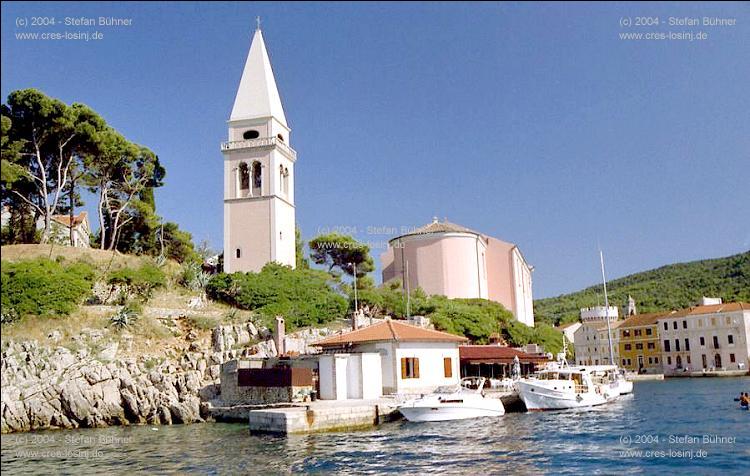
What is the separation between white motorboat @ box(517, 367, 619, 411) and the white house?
3.35 meters

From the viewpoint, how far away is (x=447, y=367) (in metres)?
29.2

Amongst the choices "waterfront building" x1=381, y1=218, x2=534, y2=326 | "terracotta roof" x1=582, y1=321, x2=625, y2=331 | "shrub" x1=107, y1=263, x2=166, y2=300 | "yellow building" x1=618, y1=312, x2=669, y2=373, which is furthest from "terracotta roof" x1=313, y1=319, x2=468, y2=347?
"terracotta roof" x1=582, y1=321, x2=625, y2=331

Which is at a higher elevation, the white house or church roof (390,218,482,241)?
church roof (390,218,482,241)

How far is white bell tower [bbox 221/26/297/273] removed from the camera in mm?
40000

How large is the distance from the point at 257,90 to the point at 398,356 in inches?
876

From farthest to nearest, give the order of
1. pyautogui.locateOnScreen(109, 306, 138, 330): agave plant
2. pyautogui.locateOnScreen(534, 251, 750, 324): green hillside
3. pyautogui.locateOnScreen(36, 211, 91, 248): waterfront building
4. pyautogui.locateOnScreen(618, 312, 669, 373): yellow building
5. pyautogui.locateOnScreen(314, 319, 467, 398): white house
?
pyautogui.locateOnScreen(534, 251, 750, 324): green hillside, pyautogui.locateOnScreen(618, 312, 669, 373): yellow building, pyautogui.locateOnScreen(36, 211, 91, 248): waterfront building, pyautogui.locateOnScreen(109, 306, 138, 330): agave plant, pyautogui.locateOnScreen(314, 319, 467, 398): white house

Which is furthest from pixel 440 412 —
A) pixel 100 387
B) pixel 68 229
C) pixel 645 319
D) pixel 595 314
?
pixel 595 314

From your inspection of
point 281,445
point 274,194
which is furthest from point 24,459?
point 274,194

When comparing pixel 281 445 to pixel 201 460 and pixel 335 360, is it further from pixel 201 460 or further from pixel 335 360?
pixel 335 360

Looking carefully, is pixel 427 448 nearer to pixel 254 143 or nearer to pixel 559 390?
pixel 559 390

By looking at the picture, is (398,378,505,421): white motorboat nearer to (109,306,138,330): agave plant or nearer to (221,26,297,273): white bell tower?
(109,306,138,330): agave plant

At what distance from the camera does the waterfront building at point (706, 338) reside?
61438 mm

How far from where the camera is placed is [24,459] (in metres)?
17.5

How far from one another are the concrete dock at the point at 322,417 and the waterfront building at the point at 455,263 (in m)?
26.6
